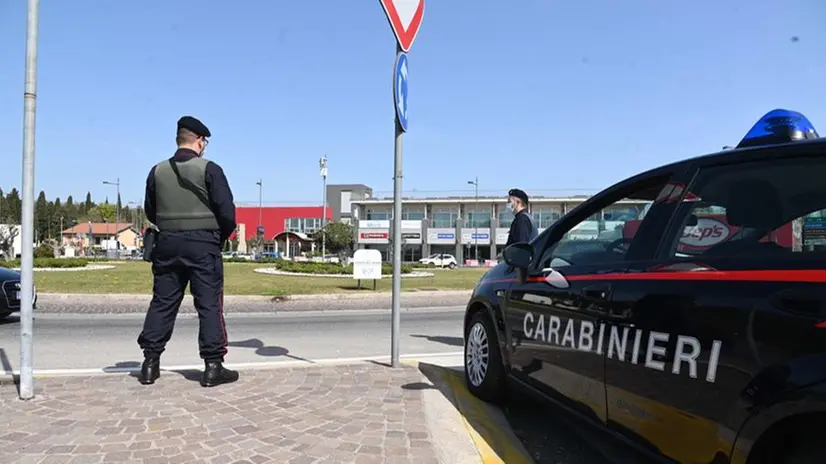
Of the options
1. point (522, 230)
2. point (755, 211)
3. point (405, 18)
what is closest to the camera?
point (755, 211)

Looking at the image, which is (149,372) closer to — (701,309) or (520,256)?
(520,256)

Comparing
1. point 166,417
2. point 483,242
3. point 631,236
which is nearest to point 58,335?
point 166,417

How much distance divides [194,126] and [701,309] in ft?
11.9

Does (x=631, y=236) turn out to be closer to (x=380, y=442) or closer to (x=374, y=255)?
(x=380, y=442)

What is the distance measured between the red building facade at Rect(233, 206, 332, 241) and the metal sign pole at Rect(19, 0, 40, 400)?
91.4 meters

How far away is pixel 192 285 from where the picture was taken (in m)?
4.00

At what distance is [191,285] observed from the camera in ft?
13.1

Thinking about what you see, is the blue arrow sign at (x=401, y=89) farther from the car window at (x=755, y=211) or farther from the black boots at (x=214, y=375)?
the car window at (x=755, y=211)

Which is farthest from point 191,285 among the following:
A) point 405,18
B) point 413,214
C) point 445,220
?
point 413,214

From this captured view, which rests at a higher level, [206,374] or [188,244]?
[188,244]

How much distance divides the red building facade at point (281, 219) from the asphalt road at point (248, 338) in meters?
85.2

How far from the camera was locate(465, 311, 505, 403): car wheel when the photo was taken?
388 cm

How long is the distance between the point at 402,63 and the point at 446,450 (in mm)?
3096

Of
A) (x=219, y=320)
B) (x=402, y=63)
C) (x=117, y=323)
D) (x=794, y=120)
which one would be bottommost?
(x=117, y=323)
